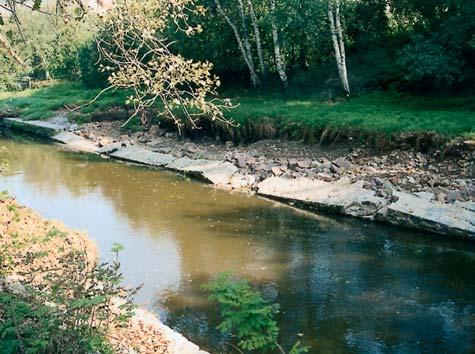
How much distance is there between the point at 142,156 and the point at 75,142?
6.49 m

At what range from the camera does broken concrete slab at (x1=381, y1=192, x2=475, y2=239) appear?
39.0 feet

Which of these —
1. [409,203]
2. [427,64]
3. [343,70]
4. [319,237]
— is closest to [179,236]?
[319,237]

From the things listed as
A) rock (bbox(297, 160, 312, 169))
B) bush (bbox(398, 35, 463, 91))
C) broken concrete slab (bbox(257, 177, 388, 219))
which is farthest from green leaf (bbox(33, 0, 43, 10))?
bush (bbox(398, 35, 463, 91))

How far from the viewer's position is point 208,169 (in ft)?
61.7

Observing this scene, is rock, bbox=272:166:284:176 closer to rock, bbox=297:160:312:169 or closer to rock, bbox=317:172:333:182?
rock, bbox=297:160:312:169

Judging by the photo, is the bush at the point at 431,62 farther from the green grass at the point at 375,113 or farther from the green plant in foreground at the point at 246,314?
the green plant in foreground at the point at 246,314

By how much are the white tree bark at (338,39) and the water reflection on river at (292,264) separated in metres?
8.09

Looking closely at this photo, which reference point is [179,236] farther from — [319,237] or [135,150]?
[135,150]

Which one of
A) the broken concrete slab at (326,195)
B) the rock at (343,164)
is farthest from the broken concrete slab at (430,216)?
the rock at (343,164)

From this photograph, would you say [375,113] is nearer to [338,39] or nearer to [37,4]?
[338,39]

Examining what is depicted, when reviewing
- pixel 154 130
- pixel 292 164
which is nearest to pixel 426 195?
pixel 292 164

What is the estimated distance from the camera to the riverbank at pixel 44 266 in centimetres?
698

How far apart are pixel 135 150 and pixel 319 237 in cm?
1262

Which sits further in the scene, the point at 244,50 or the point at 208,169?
the point at 244,50
